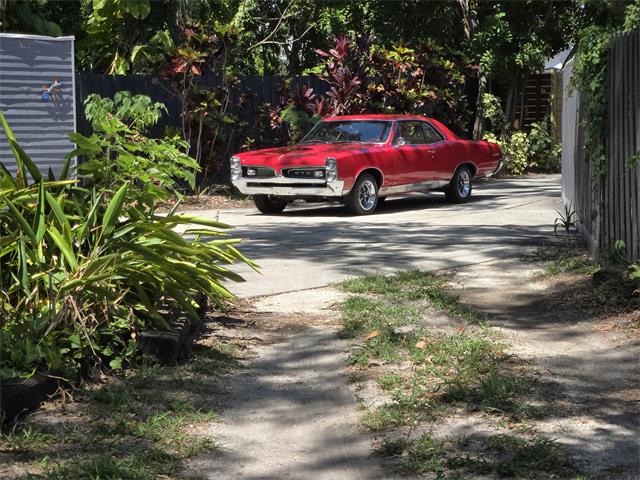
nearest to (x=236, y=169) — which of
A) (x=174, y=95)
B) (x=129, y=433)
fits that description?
(x=174, y=95)

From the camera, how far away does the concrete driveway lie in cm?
1002

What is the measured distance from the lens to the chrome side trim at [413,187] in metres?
16.5

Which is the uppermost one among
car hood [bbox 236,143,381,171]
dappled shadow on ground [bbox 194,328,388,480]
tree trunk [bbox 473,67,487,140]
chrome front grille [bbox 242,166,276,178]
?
tree trunk [bbox 473,67,487,140]

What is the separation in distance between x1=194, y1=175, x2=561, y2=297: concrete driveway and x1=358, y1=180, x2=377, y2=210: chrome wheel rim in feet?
0.61

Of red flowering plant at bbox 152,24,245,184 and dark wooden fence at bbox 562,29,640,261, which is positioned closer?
dark wooden fence at bbox 562,29,640,261

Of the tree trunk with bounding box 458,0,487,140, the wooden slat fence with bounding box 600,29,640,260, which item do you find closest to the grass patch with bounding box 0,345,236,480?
the wooden slat fence with bounding box 600,29,640,260

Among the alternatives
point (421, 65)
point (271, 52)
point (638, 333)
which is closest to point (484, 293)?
point (638, 333)

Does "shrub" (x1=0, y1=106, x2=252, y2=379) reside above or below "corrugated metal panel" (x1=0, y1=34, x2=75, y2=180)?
below

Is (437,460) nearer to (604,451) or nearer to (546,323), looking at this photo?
(604,451)

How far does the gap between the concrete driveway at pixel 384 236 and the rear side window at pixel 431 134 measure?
1056mm

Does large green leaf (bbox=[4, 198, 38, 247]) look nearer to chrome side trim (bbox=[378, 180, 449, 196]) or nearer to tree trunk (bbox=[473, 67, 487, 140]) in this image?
chrome side trim (bbox=[378, 180, 449, 196])

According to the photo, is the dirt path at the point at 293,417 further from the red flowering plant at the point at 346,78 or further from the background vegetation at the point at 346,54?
the red flowering plant at the point at 346,78

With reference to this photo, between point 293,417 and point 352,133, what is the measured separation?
1169cm

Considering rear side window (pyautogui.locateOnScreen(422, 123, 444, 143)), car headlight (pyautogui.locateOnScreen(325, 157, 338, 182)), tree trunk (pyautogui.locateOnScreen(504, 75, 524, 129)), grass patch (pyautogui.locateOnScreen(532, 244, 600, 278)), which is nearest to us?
grass patch (pyautogui.locateOnScreen(532, 244, 600, 278))
